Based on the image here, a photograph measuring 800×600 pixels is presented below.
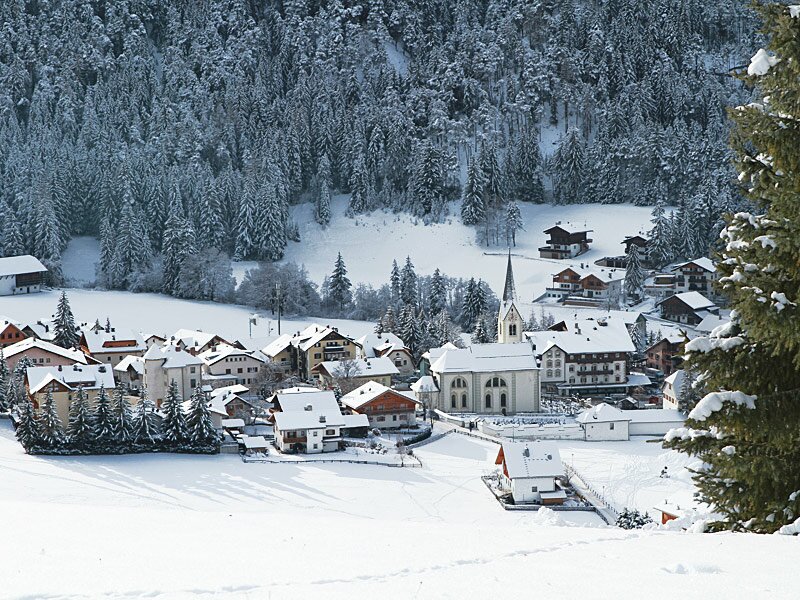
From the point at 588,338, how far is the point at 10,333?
32321 mm

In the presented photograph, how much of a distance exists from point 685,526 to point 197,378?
4100 cm

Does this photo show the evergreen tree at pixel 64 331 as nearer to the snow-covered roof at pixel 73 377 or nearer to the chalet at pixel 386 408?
the snow-covered roof at pixel 73 377

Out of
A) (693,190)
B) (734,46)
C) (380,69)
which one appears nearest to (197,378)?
(693,190)

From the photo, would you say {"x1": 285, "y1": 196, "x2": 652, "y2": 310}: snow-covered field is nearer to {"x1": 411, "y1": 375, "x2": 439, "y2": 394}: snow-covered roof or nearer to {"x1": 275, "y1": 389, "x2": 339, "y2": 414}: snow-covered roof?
{"x1": 411, "y1": 375, "x2": 439, "y2": 394}: snow-covered roof

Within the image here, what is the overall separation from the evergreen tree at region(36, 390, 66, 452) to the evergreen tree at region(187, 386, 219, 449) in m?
4.85

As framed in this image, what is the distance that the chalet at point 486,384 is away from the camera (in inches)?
1999

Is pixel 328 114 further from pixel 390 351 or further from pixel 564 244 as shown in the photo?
pixel 390 351

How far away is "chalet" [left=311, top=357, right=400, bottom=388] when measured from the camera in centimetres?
5304

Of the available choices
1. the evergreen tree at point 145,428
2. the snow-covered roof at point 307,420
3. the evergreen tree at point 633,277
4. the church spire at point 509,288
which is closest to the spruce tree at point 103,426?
the evergreen tree at point 145,428

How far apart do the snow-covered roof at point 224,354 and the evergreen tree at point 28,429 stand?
14.8 meters

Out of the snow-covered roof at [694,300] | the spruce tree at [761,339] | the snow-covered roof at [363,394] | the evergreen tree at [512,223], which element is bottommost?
the snow-covered roof at [363,394]

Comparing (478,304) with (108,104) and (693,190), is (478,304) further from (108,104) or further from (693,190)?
(108,104)

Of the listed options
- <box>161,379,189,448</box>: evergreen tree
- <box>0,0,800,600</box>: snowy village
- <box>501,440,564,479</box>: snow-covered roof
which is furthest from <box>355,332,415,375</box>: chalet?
<box>501,440,564,479</box>: snow-covered roof

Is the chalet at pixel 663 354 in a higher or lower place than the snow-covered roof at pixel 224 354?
lower
